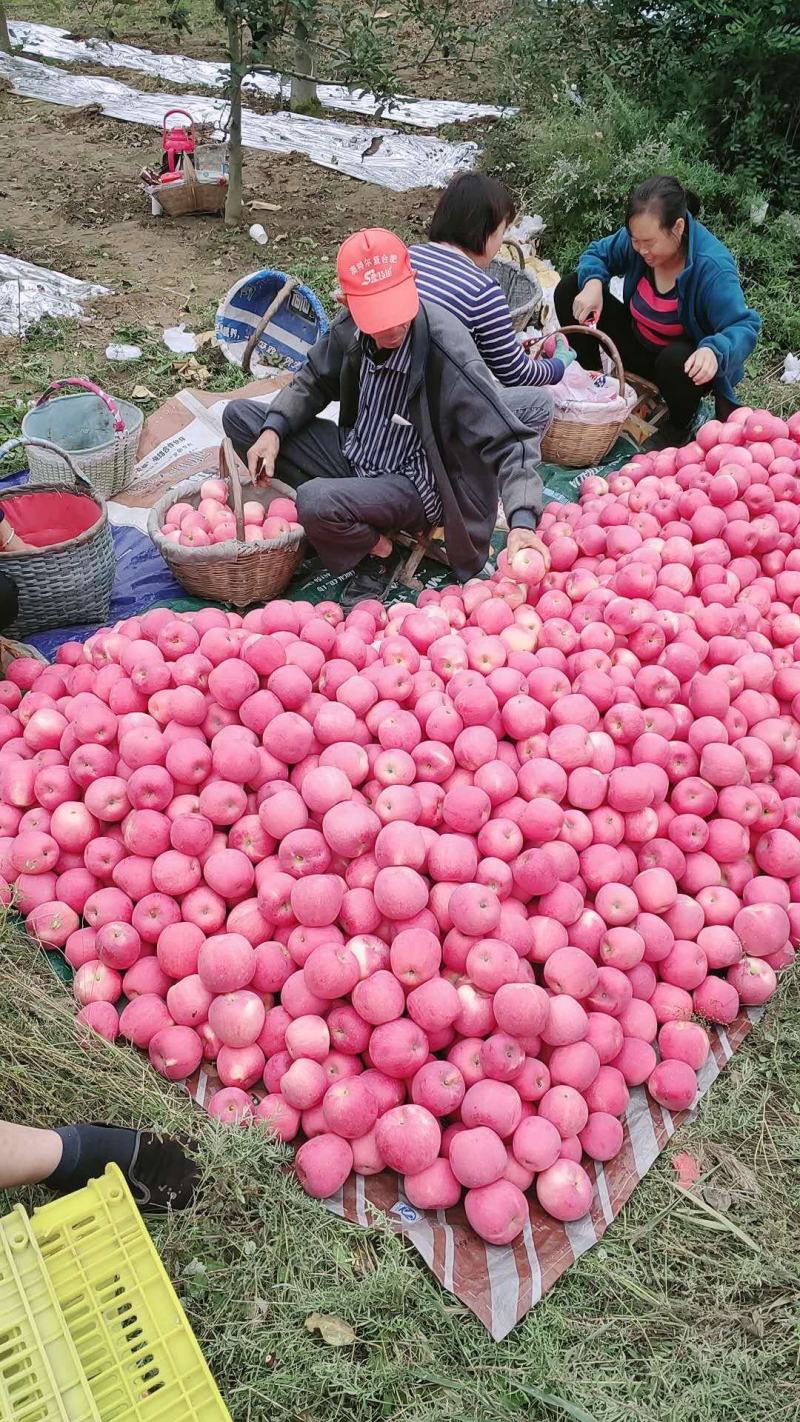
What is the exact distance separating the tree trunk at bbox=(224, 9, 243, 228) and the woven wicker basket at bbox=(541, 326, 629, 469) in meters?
3.04

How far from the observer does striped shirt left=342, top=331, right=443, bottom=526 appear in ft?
11.1

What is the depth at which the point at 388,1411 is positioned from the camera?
70.9 inches

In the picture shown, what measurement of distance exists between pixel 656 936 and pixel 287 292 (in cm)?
343

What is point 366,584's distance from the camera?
12.4 ft

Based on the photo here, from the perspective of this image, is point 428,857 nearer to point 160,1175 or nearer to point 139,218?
point 160,1175

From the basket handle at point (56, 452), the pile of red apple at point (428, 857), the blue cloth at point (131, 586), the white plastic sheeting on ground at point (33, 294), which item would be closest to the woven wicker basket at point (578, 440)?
the pile of red apple at point (428, 857)

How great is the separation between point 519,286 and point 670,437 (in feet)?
3.86

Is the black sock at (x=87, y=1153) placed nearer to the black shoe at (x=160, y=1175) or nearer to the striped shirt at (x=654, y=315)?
the black shoe at (x=160, y=1175)

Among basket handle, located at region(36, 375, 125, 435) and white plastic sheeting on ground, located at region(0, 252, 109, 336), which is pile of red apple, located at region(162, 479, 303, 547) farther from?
white plastic sheeting on ground, located at region(0, 252, 109, 336)

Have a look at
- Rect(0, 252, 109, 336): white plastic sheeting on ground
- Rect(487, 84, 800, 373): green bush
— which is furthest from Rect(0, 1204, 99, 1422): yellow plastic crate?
Rect(487, 84, 800, 373): green bush

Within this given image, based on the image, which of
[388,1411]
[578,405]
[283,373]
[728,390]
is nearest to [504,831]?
[388,1411]

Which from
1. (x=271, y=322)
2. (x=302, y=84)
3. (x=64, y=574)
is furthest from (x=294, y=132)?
(x=64, y=574)

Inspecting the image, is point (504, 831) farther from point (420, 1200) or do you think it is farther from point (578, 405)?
point (578, 405)

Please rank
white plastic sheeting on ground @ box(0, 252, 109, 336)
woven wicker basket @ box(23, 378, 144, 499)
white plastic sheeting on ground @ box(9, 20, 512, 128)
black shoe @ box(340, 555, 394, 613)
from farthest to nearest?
white plastic sheeting on ground @ box(9, 20, 512, 128) → white plastic sheeting on ground @ box(0, 252, 109, 336) → woven wicker basket @ box(23, 378, 144, 499) → black shoe @ box(340, 555, 394, 613)
